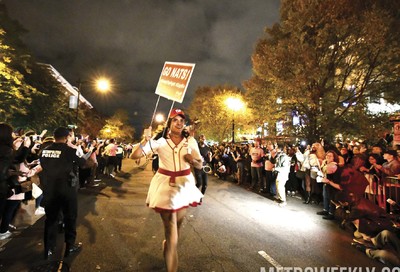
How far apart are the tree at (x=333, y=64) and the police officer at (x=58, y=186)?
12750 mm

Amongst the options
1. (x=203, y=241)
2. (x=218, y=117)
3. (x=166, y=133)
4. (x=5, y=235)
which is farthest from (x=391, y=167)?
(x=218, y=117)

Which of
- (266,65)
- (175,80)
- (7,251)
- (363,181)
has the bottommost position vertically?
(7,251)

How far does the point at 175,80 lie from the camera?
5.27m

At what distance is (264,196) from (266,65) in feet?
29.7

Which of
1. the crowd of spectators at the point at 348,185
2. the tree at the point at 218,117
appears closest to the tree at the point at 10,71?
the crowd of spectators at the point at 348,185

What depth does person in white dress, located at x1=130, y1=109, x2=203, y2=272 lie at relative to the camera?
328cm

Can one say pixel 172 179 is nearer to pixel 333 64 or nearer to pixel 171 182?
pixel 171 182

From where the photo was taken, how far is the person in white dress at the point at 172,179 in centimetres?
328

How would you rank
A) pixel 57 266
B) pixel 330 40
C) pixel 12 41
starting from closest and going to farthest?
1. pixel 57 266
2. pixel 330 40
3. pixel 12 41

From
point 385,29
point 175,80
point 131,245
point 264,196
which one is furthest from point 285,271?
point 385,29

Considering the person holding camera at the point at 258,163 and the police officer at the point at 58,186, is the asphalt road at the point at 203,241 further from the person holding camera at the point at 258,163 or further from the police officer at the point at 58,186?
the person holding camera at the point at 258,163

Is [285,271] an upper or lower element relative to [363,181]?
lower

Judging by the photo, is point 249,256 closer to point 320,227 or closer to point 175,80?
point 320,227

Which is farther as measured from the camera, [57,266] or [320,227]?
[320,227]
